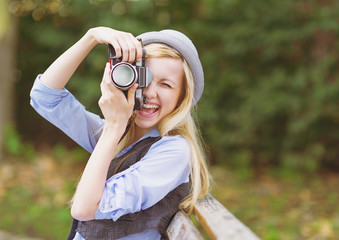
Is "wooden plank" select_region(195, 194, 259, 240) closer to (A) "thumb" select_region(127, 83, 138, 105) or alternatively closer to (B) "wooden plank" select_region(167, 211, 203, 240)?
(B) "wooden plank" select_region(167, 211, 203, 240)

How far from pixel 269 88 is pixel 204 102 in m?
0.90

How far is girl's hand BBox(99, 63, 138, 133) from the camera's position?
1442 mm

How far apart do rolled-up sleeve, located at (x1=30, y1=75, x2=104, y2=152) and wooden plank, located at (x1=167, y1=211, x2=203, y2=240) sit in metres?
0.54

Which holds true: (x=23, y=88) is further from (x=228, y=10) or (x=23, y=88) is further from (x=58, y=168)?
(x=228, y=10)

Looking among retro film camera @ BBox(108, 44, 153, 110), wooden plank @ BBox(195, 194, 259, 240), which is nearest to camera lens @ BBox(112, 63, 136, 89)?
retro film camera @ BBox(108, 44, 153, 110)

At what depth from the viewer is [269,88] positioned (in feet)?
17.5

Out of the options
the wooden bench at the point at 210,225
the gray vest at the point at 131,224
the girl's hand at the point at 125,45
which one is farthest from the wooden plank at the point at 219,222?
the girl's hand at the point at 125,45

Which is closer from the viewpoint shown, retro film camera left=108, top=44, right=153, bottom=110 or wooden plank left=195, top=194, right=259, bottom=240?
wooden plank left=195, top=194, right=259, bottom=240

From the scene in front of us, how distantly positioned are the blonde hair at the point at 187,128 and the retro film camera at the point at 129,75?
0.13 m

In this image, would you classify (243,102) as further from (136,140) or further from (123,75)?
(123,75)

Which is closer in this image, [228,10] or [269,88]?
[269,88]

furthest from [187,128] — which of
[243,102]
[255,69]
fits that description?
[255,69]

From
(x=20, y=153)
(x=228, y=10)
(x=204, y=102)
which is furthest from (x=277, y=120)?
(x=20, y=153)

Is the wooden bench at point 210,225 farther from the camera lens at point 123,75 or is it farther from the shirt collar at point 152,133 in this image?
the camera lens at point 123,75
